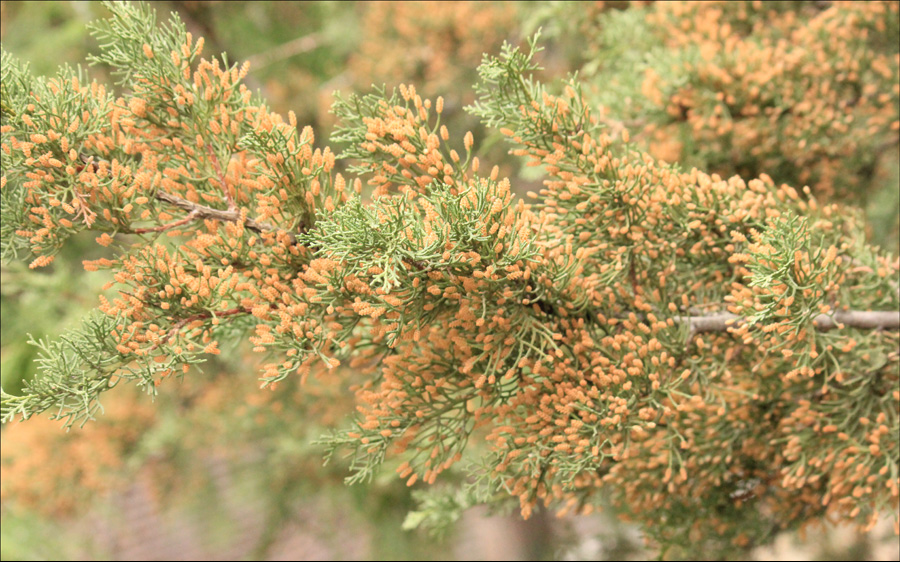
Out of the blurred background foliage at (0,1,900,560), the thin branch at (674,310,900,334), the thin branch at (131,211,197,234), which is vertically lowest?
the thin branch at (674,310,900,334)

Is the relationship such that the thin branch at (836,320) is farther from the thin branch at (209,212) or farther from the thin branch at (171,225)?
the thin branch at (171,225)

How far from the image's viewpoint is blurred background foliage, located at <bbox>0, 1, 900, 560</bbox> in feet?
8.76

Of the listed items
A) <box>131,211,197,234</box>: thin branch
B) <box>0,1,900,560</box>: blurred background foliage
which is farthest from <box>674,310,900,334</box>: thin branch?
<box>131,211,197,234</box>: thin branch

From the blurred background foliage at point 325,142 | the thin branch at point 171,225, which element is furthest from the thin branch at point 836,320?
the thin branch at point 171,225

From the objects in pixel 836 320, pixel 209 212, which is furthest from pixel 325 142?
pixel 836 320

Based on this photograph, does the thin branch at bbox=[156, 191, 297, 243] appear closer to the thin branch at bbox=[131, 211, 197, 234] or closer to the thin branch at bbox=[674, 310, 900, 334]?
the thin branch at bbox=[131, 211, 197, 234]

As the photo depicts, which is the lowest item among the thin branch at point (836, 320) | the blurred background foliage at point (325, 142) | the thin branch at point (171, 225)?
the thin branch at point (836, 320)

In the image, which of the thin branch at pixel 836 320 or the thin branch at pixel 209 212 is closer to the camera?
the thin branch at pixel 209 212

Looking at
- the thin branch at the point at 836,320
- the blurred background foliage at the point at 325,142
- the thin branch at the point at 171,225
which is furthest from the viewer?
the blurred background foliage at the point at 325,142

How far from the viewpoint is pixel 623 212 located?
175cm

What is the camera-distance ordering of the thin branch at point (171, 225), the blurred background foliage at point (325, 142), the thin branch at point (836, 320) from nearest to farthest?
the thin branch at point (171, 225) → the thin branch at point (836, 320) → the blurred background foliage at point (325, 142)

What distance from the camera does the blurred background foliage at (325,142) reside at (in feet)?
8.76

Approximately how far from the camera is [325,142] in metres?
5.79

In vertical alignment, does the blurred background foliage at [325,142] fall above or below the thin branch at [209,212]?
above
